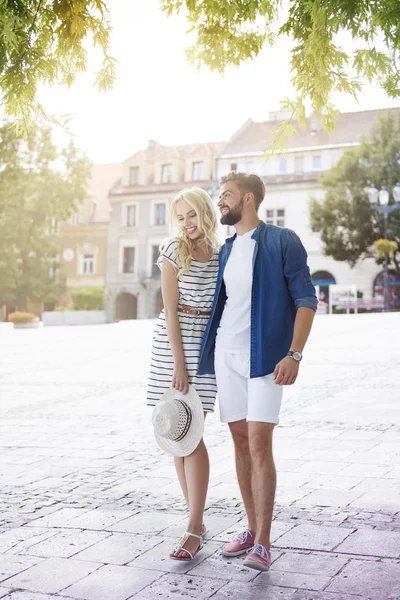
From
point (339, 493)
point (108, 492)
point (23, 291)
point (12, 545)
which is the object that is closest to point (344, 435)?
point (339, 493)

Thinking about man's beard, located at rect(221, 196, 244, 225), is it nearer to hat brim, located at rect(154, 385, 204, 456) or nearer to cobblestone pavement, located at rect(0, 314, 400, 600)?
hat brim, located at rect(154, 385, 204, 456)

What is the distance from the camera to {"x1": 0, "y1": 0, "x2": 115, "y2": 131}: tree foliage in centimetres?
483

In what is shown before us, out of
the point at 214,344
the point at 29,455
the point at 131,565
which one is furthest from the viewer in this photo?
the point at 29,455

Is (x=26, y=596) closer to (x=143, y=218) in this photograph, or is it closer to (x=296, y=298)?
(x=296, y=298)

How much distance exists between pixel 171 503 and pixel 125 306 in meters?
56.1

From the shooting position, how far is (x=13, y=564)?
4.22m

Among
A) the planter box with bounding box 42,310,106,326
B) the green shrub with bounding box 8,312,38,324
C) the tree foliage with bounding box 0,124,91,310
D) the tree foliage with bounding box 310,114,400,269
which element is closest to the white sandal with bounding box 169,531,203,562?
the green shrub with bounding box 8,312,38,324

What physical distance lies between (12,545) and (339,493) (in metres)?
2.06

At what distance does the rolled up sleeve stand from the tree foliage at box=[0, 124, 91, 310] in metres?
39.4

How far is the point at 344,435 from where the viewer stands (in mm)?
7754

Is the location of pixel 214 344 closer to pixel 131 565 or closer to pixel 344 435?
pixel 131 565

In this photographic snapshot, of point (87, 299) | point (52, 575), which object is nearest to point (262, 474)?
point (52, 575)

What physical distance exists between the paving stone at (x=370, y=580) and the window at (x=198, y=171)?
56.3 meters

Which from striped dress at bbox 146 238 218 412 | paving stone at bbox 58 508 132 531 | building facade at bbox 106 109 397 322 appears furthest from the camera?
building facade at bbox 106 109 397 322
